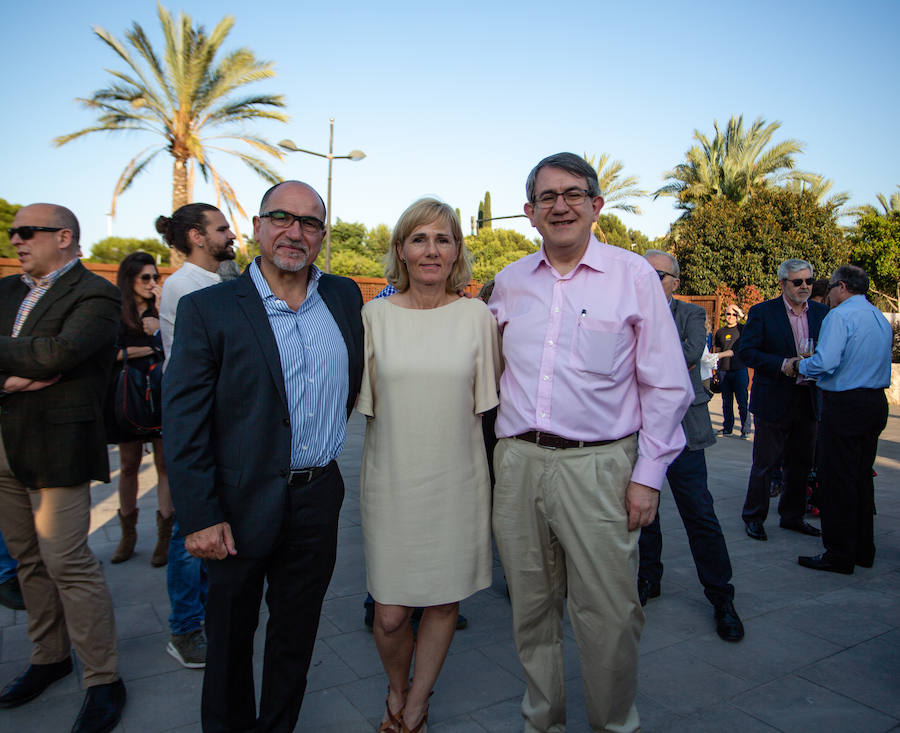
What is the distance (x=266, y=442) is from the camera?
7.19 ft

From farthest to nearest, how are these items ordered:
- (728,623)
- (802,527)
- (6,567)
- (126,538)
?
(802,527) < (126,538) < (6,567) < (728,623)

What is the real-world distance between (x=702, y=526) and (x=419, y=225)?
2.32 metres

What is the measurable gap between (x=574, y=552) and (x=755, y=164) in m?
29.7

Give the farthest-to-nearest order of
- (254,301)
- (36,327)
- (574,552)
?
(36,327) → (574,552) → (254,301)

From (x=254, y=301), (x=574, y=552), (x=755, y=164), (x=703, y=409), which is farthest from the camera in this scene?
(x=755, y=164)

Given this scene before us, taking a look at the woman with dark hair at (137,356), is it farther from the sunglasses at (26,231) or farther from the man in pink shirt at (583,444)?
the man in pink shirt at (583,444)

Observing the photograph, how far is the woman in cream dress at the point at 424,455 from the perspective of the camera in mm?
2447

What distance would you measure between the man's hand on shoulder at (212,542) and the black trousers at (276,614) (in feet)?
0.22

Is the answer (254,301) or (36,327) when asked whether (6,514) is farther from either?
(254,301)

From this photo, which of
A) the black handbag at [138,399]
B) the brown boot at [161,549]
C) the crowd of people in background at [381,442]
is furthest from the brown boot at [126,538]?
the crowd of people in background at [381,442]

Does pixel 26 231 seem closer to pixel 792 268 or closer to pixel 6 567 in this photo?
pixel 6 567

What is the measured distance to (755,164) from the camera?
27641 millimetres

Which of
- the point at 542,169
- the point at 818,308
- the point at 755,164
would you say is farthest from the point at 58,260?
the point at 755,164

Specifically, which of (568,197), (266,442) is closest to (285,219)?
(266,442)
